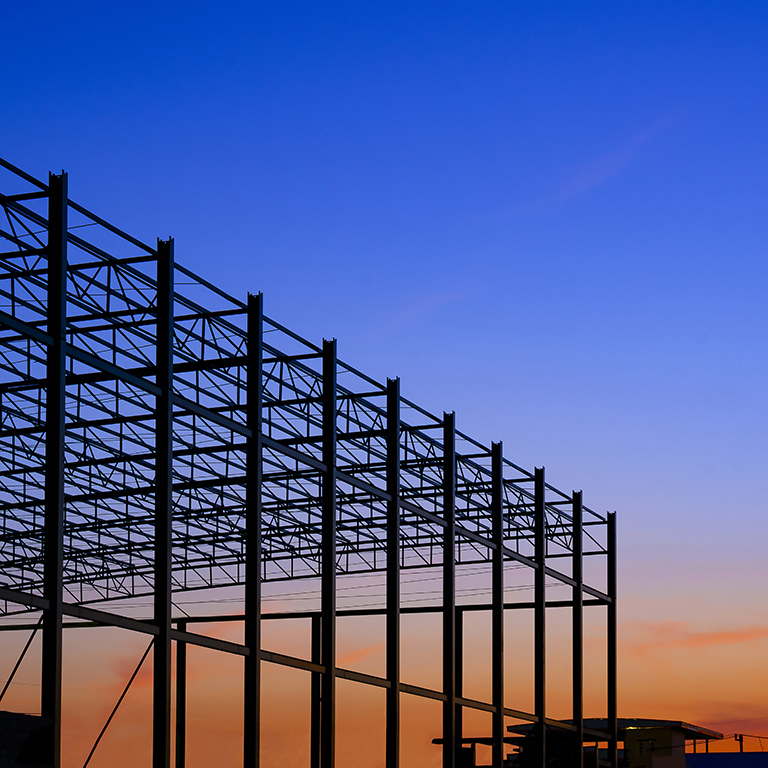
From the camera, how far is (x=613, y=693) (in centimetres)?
5103

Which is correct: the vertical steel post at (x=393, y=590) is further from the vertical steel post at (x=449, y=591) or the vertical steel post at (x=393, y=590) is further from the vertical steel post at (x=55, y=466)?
the vertical steel post at (x=55, y=466)

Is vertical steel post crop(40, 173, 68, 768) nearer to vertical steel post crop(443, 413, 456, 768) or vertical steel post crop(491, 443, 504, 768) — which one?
vertical steel post crop(443, 413, 456, 768)

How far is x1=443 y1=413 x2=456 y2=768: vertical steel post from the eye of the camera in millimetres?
36375

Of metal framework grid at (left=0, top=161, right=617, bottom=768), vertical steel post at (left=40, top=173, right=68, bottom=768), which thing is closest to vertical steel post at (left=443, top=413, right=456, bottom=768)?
metal framework grid at (left=0, top=161, right=617, bottom=768)

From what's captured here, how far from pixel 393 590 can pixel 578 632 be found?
629 inches

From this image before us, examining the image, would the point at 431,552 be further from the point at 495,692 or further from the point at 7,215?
the point at 7,215

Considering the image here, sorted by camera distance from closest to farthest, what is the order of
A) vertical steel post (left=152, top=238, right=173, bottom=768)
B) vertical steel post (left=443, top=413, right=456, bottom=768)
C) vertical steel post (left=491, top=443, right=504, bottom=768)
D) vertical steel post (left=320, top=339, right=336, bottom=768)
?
vertical steel post (left=152, top=238, right=173, bottom=768) → vertical steel post (left=320, top=339, right=336, bottom=768) → vertical steel post (left=443, top=413, right=456, bottom=768) → vertical steel post (left=491, top=443, right=504, bottom=768)

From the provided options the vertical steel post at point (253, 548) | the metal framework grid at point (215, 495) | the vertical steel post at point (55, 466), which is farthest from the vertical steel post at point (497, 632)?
the vertical steel post at point (55, 466)

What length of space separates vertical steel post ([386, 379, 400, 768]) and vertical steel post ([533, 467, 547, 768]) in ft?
37.7

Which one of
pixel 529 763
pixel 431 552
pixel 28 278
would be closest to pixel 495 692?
pixel 529 763

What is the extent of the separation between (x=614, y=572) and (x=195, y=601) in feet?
62.7

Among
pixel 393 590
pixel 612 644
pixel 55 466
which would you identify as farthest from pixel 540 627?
pixel 55 466

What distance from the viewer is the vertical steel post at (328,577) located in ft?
97.6

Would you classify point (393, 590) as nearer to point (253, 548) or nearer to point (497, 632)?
point (253, 548)
